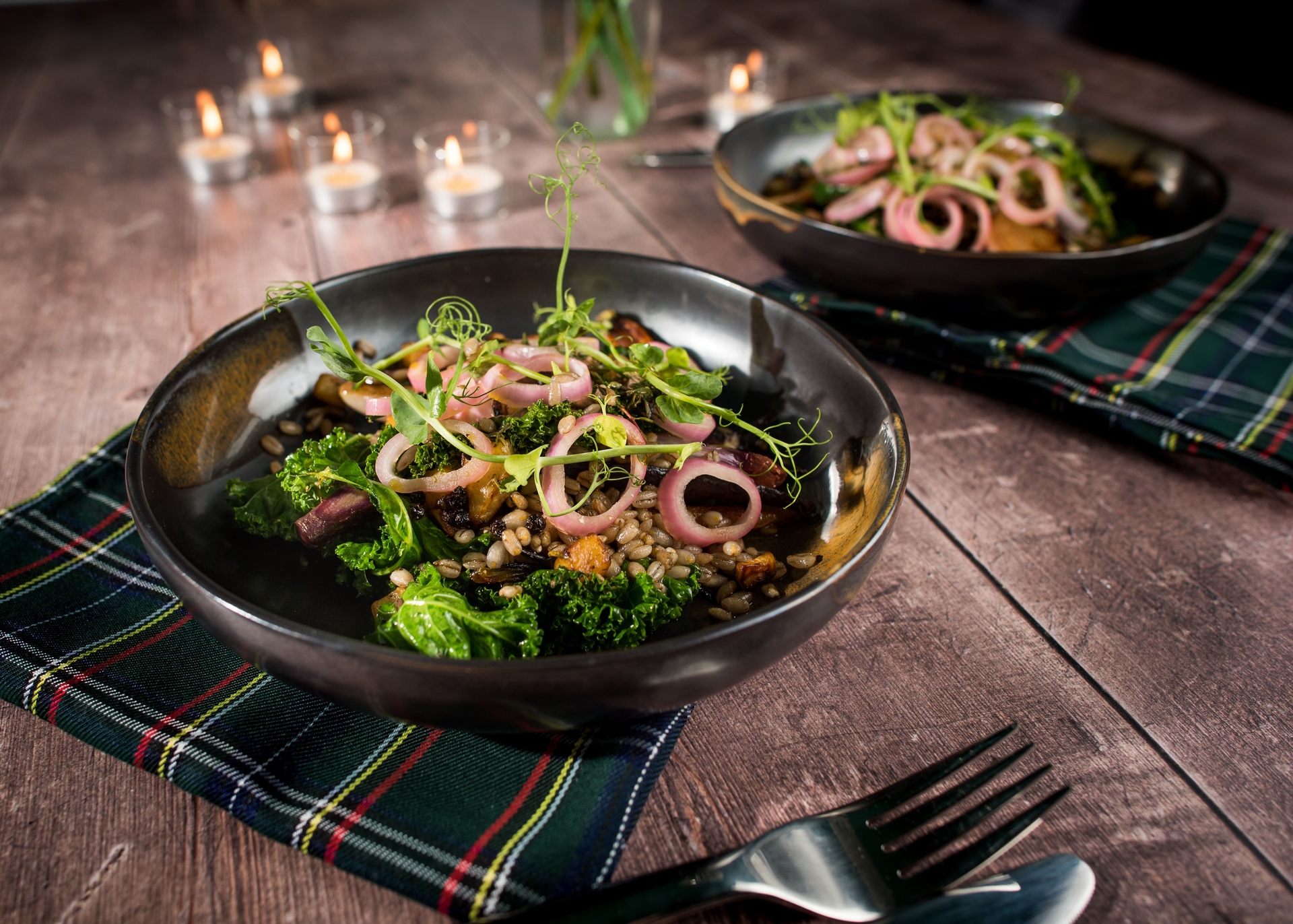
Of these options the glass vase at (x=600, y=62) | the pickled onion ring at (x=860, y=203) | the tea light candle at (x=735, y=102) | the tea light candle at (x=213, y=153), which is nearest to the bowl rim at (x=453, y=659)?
the pickled onion ring at (x=860, y=203)

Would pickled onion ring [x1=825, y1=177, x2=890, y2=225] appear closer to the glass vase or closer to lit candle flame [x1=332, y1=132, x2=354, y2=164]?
the glass vase

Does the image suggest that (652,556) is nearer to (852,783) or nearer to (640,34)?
(852,783)

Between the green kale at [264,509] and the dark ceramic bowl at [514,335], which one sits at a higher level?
the dark ceramic bowl at [514,335]

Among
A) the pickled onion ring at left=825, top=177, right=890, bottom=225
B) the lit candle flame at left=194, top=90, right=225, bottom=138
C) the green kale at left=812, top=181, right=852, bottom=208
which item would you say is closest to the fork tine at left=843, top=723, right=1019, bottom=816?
the pickled onion ring at left=825, top=177, right=890, bottom=225

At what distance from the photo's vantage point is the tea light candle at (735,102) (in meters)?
3.38

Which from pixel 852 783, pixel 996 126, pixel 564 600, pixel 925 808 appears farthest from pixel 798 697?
pixel 996 126

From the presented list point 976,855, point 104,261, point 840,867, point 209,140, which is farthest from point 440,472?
point 209,140

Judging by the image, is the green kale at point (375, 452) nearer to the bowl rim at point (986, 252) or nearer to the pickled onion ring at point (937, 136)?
the bowl rim at point (986, 252)

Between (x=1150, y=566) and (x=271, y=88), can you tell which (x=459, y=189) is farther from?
(x=1150, y=566)

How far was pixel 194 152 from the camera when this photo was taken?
3.03 metres

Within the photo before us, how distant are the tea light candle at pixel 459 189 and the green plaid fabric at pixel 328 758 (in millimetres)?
1631

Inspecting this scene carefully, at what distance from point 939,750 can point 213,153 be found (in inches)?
116

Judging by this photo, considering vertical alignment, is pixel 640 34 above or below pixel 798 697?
above

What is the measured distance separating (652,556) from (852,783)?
427 millimetres
